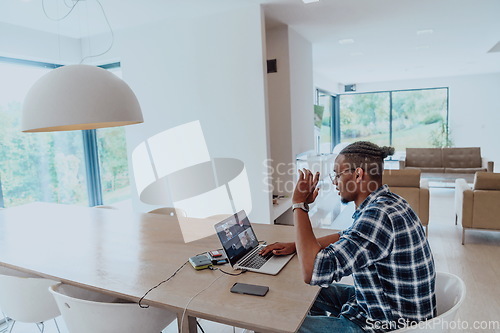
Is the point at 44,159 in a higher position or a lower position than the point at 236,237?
higher

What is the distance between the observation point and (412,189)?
13.5 feet

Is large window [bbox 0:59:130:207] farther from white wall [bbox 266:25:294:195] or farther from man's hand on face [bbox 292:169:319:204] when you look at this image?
man's hand on face [bbox 292:169:319:204]

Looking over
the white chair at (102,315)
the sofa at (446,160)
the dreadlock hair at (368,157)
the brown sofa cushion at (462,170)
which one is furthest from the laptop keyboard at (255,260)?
the brown sofa cushion at (462,170)

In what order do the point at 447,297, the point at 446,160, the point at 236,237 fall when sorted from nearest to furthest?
the point at 447,297
the point at 236,237
the point at 446,160


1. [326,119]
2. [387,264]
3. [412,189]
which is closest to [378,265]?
[387,264]

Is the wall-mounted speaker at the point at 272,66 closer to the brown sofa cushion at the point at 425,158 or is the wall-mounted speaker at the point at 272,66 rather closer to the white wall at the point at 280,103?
the white wall at the point at 280,103

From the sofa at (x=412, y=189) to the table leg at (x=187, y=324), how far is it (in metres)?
3.33

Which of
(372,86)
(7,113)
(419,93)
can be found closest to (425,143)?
(419,93)

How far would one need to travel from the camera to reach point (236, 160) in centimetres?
384

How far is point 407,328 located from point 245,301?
583 millimetres

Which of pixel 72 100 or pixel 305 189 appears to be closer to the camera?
pixel 305 189

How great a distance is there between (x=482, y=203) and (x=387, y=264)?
3.15 metres


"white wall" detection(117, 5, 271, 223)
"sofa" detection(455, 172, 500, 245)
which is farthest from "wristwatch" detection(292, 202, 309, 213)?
"sofa" detection(455, 172, 500, 245)

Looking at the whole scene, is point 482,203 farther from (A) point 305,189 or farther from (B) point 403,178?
(A) point 305,189
